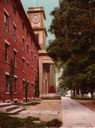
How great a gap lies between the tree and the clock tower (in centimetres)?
4556

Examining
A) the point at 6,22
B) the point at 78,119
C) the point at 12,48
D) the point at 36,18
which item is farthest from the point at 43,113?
the point at 36,18

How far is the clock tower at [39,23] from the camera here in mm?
81812

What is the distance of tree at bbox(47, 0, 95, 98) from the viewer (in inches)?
1269

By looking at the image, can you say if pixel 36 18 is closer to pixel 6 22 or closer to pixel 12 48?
pixel 12 48

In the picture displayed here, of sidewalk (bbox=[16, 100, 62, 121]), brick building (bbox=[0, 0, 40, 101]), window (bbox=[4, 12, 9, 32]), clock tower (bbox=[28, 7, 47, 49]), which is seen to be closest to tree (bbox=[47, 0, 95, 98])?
brick building (bbox=[0, 0, 40, 101])

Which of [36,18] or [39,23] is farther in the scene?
[39,23]

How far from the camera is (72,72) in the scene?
36906 millimetres

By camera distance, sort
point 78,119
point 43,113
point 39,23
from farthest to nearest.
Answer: point 39,23 → point 43,113 → point 78,119

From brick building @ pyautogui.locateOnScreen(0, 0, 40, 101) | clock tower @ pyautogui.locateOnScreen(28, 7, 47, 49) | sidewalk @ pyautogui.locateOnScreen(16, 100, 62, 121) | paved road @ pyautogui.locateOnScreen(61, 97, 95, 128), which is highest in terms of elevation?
clock tower @ pyautogui.locateOnScreen(28, 7, 47, 49)

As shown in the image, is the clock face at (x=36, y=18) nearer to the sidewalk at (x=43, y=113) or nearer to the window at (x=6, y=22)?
the window at (x=6, y=22)

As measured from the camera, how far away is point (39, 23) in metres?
83.6

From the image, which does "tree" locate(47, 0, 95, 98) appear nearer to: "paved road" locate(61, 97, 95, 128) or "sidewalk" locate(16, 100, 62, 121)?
"sidewalk" locate(16, 100, 62, 121)

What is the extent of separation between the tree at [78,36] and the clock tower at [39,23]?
45564 millimetres

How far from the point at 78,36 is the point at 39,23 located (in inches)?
1999
